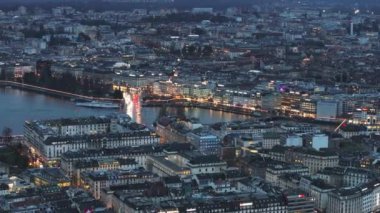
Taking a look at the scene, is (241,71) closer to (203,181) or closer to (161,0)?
(203,181)

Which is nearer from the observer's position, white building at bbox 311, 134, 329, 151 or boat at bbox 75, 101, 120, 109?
white building at bbox 311, 134, 329, 151

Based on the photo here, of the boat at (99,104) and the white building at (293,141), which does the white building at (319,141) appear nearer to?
the white building at (293,141)

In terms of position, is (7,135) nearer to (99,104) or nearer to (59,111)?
(59,111)

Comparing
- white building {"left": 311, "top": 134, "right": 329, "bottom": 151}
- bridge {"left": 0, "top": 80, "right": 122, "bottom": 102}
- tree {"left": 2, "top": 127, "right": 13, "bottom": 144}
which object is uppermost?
white building {"left": 311, "top": 134, "right": 329, "bottom": 151}

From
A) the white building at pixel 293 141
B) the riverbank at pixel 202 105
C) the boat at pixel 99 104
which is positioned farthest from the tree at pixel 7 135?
the riverbank at pixel 202 105

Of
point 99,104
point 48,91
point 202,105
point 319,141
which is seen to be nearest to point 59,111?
point 99,104

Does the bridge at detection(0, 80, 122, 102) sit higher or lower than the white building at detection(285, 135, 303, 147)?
lower

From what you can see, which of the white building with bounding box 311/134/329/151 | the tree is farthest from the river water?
the white building with bounding box 311/134/329/151

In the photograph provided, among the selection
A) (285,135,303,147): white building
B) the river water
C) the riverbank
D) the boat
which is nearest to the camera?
(285,135,303,147): white building

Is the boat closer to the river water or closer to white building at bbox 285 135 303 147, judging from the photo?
the river water
